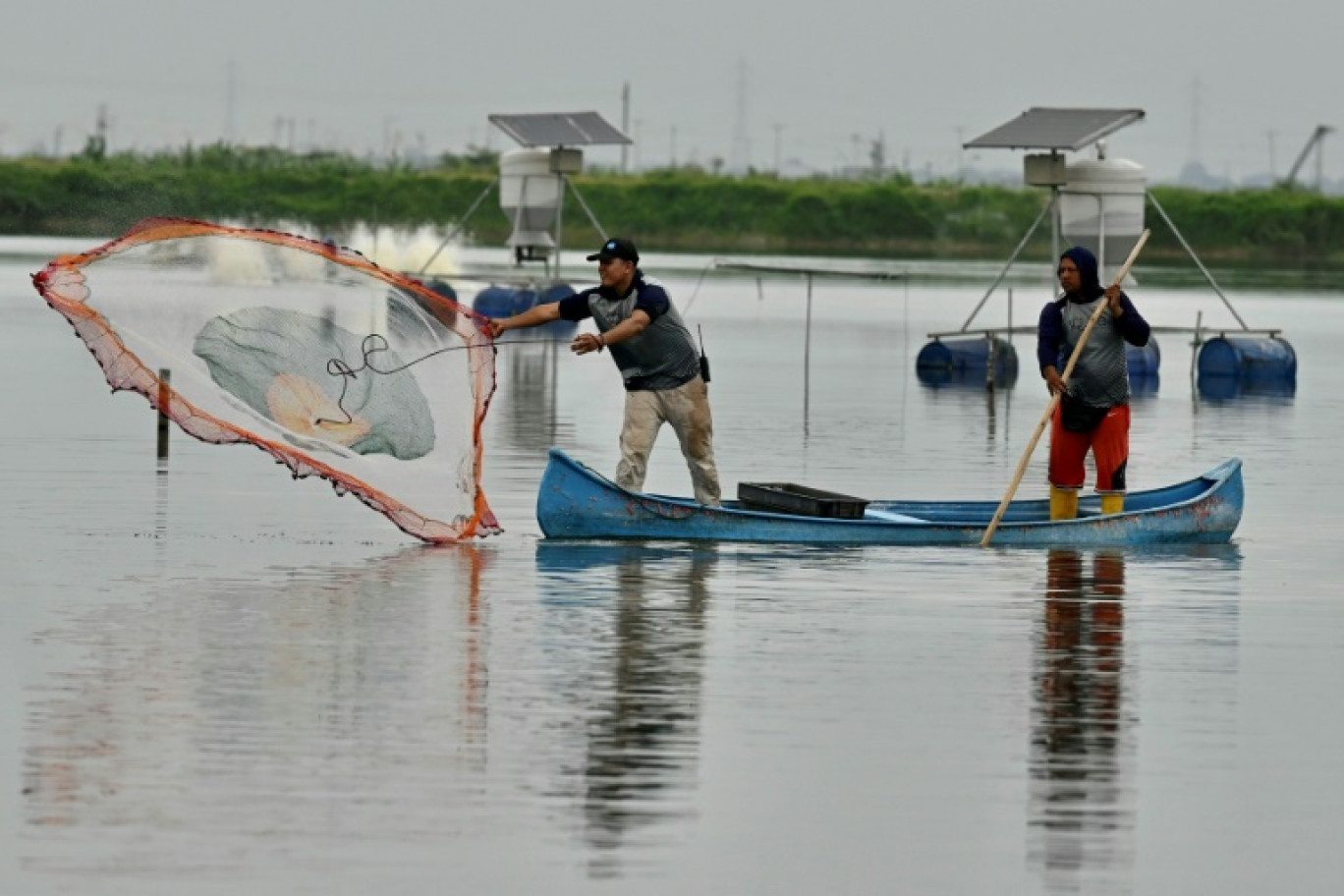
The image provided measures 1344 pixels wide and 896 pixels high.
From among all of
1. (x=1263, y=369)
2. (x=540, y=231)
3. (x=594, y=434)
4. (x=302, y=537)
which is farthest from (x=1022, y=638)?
(x=540, y=231)

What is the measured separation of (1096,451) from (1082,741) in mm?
6738

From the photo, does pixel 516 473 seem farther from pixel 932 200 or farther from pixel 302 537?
pixel 932 200

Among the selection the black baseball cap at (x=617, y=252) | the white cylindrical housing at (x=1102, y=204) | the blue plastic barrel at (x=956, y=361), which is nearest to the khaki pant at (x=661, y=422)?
the black baseball cap at (x=617, y=252)

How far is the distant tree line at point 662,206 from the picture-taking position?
120 m

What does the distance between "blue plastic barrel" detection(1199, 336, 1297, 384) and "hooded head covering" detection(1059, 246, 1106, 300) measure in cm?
2231

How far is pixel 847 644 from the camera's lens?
14680mm

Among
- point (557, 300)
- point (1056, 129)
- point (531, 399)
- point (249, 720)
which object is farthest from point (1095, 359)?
point (557, 300)

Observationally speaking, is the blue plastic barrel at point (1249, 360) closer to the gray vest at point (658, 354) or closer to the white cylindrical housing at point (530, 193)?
the white cylindrical housing at point (530, 193)

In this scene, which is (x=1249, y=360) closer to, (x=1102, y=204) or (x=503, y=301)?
(x=1102, y=204)

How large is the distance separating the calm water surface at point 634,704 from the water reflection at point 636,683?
0.03 m

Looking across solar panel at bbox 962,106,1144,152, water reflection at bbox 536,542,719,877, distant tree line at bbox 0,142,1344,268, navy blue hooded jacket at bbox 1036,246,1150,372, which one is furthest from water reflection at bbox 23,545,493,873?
distant tree line at bbox 0,142,1344,268

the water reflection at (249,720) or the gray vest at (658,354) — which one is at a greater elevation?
the gray vest at (658,354)

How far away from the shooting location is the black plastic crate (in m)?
18.6

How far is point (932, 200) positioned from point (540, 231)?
8662 cm
